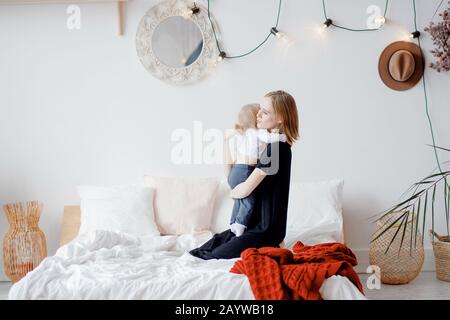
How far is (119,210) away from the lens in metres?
3.72

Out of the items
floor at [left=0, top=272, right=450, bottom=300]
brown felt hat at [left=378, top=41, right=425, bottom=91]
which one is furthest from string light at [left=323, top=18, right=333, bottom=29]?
floor at [left=0, top=272, right=450, bottom=300]

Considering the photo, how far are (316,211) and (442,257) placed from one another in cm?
96

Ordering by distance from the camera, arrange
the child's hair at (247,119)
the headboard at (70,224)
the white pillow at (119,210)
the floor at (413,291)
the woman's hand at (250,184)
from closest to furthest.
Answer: the woman's hand at (250,184) → the child's hair at (247,119) → the floor at (413,291) → the white pillow at (119,210) → the headboard at (70,224)

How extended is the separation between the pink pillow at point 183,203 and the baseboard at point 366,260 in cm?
122

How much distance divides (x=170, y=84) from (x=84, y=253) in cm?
164

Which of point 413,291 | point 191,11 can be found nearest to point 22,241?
point 191,11

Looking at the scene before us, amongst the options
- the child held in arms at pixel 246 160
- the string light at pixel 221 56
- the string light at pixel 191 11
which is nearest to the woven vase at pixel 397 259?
the child held in arms at pixel 246 160

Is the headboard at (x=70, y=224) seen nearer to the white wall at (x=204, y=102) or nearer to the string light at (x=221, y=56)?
the white wall at (x=204, y=102)

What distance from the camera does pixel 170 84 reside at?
4.13 meters

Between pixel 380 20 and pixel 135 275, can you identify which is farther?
pixel 380 20

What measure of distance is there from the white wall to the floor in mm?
521

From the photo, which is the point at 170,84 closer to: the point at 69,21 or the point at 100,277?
the point at 69,21

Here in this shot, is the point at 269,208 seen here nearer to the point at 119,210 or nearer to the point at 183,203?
the point at 183,203

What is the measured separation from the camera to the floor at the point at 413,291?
3.52m
